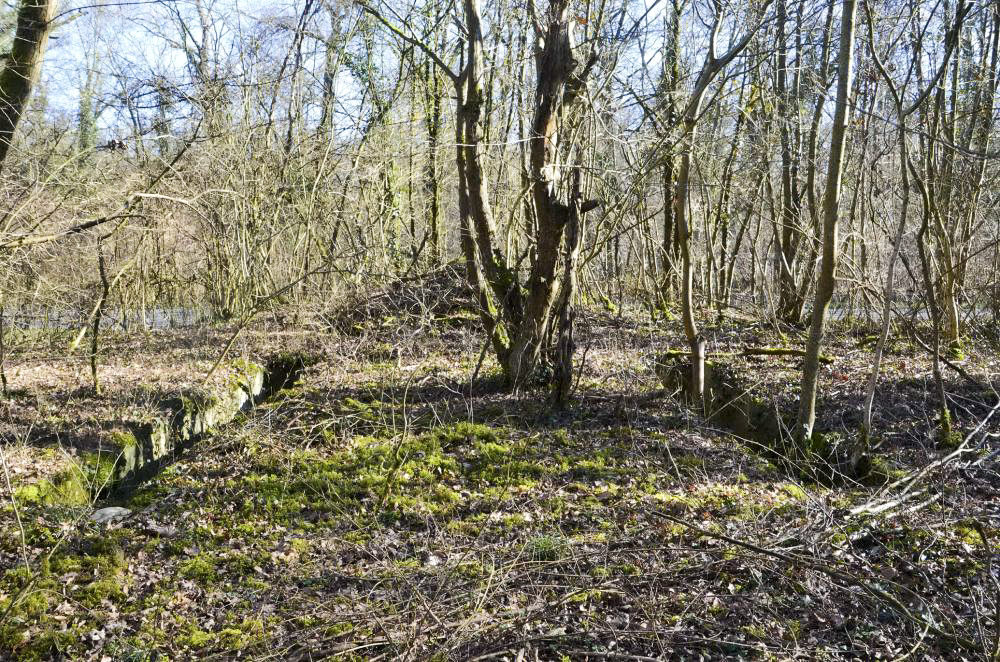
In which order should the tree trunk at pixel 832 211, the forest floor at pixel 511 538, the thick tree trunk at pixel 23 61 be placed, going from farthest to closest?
the thick tree trunk at pixel 23 61, the tree trunk at pixel 832 211, the forest floor at pixel 511 538

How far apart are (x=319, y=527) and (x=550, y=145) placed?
489 centimetres

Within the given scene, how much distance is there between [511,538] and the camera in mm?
5348

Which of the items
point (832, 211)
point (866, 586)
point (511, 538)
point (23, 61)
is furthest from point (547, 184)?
point (866, 586)

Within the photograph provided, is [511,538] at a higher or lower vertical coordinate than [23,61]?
lower

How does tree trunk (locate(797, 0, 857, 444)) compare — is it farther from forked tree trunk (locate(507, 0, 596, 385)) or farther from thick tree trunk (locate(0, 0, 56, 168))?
thick tree trunk (locate(0, 0, 56, 168))

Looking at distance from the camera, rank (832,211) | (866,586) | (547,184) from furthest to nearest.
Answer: (547,184), (832,211), (866,586)

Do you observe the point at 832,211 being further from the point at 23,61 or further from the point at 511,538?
the point at 23,61

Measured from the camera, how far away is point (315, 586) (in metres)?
4.68

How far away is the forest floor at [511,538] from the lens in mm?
3838

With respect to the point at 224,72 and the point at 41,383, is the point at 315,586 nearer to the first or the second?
the point at 41,383

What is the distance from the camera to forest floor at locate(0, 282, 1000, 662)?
384 centimetres

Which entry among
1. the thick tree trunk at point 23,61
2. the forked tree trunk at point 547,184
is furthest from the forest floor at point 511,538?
the thick tree trunk at point 23,61

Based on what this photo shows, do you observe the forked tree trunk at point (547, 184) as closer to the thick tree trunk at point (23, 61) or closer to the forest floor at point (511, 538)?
the forest floor at point (511, 538)

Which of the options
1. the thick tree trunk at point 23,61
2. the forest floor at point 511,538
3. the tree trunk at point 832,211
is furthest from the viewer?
the thick tree trunk at point 23,61
